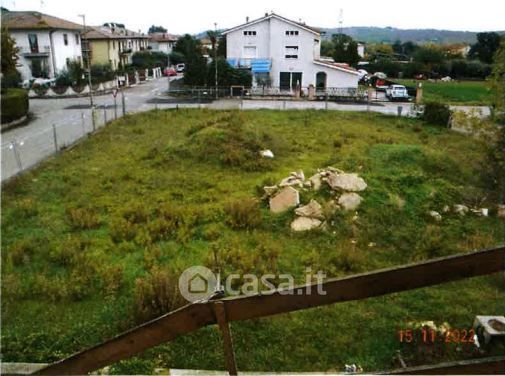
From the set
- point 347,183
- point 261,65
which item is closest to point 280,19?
point 261,65

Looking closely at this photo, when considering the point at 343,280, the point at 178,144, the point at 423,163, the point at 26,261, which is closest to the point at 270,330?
the point at 343,280

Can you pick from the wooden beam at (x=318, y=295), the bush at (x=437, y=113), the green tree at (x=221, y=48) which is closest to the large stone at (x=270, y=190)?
the wooden beam at (x=318, y=295)

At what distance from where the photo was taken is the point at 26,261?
6.81 metres

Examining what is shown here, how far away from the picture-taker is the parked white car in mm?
21703

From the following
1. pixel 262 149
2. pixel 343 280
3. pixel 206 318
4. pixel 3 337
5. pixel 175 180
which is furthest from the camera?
pixel 262 149

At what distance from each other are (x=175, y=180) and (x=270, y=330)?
20.1ft

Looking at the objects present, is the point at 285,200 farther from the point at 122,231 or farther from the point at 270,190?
the point at 122,231

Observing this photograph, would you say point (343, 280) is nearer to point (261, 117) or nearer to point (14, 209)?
point (14, 209)

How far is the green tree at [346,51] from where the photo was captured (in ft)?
47.8

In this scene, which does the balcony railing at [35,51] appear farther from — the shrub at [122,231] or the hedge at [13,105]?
the shrub at [122,231]

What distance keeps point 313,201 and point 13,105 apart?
1574cm

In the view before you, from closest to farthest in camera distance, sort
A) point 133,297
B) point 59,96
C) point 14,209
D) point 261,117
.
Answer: point 133,297, point 14,209, point 261,117, point 59,96

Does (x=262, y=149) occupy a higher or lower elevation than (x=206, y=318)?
lower
